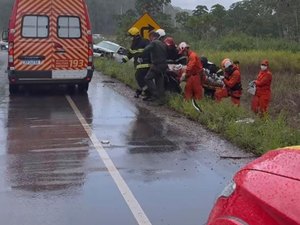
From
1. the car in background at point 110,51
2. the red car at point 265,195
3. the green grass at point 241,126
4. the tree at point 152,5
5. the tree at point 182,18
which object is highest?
the red car at point 265,195

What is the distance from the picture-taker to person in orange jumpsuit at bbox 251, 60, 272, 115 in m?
12.4

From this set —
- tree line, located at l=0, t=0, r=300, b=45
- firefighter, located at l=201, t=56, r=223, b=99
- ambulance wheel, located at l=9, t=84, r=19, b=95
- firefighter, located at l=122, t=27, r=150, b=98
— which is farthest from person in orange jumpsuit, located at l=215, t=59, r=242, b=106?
tree line, located at l=0, t=0, r=300, b=45

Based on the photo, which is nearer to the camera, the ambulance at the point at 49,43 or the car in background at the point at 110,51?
the ambulance at the point at 49,43

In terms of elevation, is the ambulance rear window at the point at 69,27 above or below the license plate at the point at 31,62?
above

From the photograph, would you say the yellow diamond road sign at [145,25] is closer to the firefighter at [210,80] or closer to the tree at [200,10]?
the firefighter at [210,80]

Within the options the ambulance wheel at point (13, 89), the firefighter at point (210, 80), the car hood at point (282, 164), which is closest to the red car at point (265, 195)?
the car hood at point (282, 164)

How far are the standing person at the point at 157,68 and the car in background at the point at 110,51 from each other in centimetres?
1848

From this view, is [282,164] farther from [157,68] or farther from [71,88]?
[71,88]

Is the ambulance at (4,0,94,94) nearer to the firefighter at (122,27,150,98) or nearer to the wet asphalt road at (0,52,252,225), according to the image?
the firefighter at (122,27,150,98)

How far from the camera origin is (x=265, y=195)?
252 cm

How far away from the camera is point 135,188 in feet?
19.3

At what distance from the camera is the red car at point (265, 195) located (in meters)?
2.40

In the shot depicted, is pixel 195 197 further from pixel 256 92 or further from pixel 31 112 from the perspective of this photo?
pixel 256 92

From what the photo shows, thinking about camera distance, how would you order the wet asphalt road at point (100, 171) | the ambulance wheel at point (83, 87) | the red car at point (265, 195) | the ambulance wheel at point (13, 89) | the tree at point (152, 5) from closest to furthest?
the red car at point (265, 195)
the wet asphalt road at point (100, 171)
the ambulance wheel at point (13, 89)
the ambulance wheel at point (83, 87)
the tree at point (152, 5)
